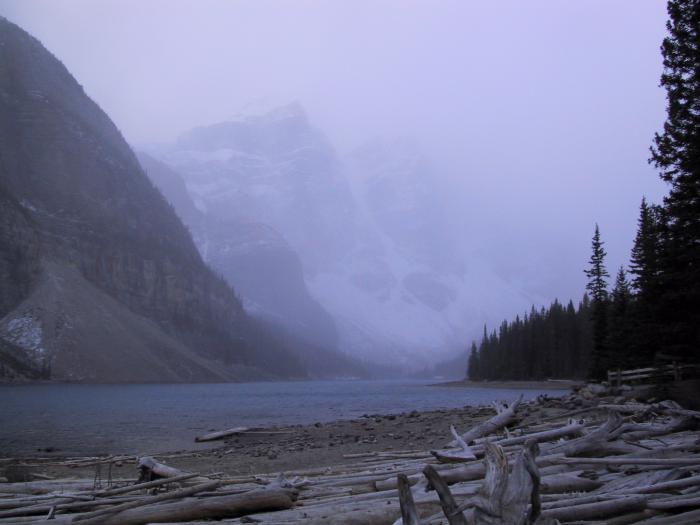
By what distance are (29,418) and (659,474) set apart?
52.0m

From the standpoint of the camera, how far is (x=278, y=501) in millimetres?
8539

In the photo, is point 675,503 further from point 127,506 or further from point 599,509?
point 127,506

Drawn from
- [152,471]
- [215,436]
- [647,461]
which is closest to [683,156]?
[647,461]

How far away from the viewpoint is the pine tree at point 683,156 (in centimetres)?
1772

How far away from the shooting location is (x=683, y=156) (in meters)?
18.7

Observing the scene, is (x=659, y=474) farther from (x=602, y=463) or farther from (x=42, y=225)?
(x=42, y=225)

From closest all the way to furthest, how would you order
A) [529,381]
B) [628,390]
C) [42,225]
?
[628,390] < [529,381] < [42,225]

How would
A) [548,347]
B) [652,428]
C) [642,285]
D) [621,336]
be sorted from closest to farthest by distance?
1. [652,428]
2. [642,285]
3. [621,336]
4. [548,347]

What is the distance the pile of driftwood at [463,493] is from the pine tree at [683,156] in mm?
8277

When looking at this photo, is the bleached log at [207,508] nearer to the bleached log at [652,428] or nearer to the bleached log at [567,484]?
the bleached log at [567,484]

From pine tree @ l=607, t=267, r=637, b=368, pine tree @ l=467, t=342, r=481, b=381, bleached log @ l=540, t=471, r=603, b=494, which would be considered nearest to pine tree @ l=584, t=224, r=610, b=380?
pine tree @ l=607, t=267, r=637, b=368

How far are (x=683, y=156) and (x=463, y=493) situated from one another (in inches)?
590

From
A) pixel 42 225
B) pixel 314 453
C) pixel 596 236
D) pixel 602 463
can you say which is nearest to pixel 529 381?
pixel 596 236

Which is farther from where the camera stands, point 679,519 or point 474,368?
point 474,368
